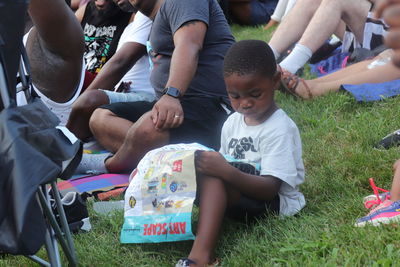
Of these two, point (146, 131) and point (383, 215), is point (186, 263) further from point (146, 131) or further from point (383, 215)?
point (146, 131)

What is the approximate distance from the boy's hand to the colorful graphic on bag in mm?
31

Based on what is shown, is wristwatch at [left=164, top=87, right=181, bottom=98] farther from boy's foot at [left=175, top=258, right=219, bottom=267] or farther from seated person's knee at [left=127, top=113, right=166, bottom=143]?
boy's foot at [left=175, top=258, right=219, bottom=267]

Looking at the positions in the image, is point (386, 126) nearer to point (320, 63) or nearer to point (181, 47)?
point (181, 47)

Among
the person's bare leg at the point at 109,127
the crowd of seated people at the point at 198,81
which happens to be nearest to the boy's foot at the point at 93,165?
the crowd of seated people at the point at 198,81

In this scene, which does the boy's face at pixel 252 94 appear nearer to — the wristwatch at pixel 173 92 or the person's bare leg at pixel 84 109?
the wristwatch at pixel 173 92

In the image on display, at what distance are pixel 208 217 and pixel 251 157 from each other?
0.42 m

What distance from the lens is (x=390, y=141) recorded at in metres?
3.49

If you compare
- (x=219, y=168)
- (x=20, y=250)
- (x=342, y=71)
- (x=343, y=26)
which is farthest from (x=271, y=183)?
(x=343, y=26)

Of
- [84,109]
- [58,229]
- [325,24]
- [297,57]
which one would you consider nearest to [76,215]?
[58,229]

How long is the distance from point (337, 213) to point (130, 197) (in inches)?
34.1

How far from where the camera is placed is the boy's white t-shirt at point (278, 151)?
2.88 meters

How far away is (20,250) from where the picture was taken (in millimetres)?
1979

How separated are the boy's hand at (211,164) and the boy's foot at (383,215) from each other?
0.56 metres

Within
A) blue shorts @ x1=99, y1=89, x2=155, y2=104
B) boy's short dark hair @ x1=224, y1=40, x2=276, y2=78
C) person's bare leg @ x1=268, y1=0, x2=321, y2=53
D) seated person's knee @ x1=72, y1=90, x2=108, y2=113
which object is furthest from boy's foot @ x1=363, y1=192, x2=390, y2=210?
person's bare leg @ x1=268, y1=0, x2=321, y2=53
